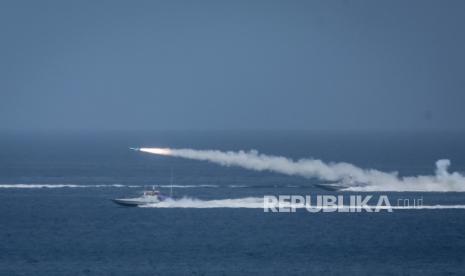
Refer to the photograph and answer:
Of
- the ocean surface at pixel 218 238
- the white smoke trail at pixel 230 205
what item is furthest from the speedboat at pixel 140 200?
the ocean surface at pixel 218 238

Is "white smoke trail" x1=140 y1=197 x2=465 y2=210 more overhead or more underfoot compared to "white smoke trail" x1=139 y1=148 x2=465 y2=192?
more underfoot

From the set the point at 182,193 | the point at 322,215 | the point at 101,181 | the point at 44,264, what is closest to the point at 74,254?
the point at 44,264

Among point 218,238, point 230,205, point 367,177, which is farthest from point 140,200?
point 367,177

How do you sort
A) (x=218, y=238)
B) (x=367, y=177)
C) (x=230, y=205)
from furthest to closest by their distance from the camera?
(x=367, y=177) < (x=230, y=205) < (x=218, y=238)

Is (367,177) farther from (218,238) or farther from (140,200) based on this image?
(218,238)

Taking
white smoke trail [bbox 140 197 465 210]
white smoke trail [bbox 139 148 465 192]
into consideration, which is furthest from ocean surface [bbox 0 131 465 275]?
white smoke trail [bbox 139 148 465 192]

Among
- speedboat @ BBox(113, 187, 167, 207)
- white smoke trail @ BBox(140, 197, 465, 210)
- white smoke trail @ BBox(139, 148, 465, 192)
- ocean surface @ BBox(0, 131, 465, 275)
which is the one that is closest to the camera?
ocean surface @ BBox(0, 131, 465, 275)

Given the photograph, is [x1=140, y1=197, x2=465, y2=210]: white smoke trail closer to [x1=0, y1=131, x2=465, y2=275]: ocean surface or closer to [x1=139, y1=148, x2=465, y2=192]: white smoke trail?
[x1=0, y1=131, x2=465, y2=275]: ocean surface

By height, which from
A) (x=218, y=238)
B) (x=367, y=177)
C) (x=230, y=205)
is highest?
(x=367, y=177)

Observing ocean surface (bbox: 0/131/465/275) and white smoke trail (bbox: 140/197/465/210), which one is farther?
white smoke trail (bbox: 140/197/465/210)

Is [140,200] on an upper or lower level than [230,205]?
upper

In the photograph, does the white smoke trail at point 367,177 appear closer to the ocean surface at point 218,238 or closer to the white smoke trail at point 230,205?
the ocean surface at point 218,238

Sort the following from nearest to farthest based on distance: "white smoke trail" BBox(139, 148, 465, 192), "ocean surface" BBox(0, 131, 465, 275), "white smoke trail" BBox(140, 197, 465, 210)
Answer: "ocean surface" BBox(0, 131, 465, 275) < "white smoke trail" BBox(140, 197, 465, 210) < "white smoke trail" BBox(139, 148, 465, 192)

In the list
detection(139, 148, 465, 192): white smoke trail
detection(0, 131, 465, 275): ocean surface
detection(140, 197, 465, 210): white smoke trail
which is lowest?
detection(0, 131, 465, 275): ocean surface
